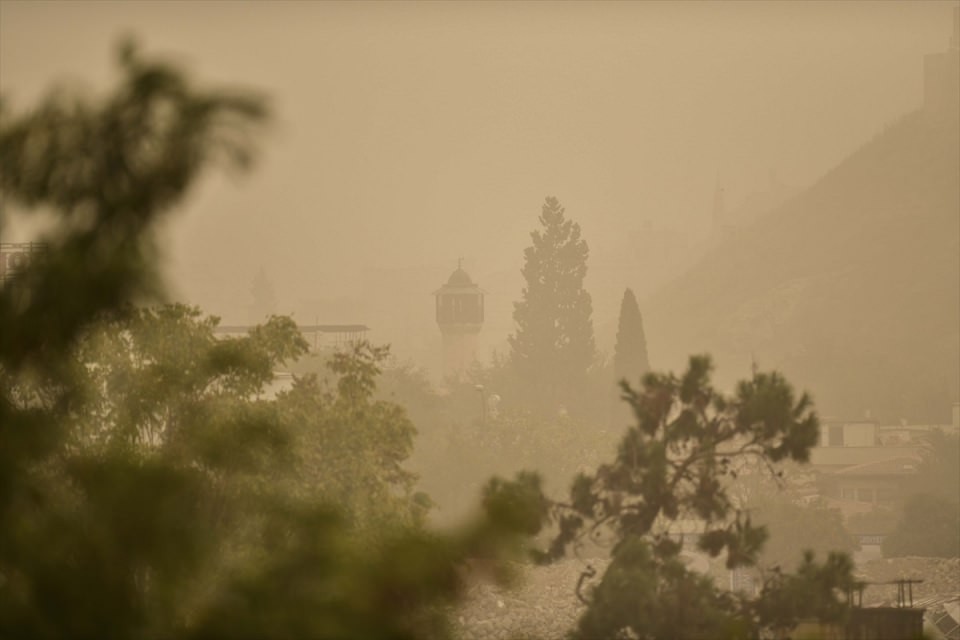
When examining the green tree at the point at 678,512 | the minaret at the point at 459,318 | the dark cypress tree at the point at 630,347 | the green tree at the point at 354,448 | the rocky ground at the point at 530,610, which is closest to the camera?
the green tree at the point at 678,512

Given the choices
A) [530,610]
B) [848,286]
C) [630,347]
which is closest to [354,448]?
[530,610]

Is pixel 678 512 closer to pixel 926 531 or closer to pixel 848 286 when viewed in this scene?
pixel 926 531

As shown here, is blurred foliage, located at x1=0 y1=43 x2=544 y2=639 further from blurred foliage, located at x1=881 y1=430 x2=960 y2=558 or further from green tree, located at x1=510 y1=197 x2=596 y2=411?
green tree, located at x1=510 y1=197 x2=596 y2=411

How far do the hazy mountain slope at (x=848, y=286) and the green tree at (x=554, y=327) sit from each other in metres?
20.0

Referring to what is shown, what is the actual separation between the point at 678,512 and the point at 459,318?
268 feet

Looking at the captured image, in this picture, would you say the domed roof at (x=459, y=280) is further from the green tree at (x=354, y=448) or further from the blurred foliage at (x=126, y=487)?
the blurred foliage at (x=126, y=487)

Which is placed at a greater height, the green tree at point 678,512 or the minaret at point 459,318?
the minaret at point 459,318

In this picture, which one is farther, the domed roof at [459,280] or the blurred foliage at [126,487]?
the domed roof at [459,280]

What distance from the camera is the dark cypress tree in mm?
76938

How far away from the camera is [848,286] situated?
14925 cm

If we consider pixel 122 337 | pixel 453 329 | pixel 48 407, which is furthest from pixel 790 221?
pixel 48 407

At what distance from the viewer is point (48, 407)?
7750 millimetres

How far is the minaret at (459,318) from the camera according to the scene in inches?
4023

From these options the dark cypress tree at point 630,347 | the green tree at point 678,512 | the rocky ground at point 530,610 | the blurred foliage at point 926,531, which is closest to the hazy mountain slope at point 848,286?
the dark cypress tree at point 630,347
